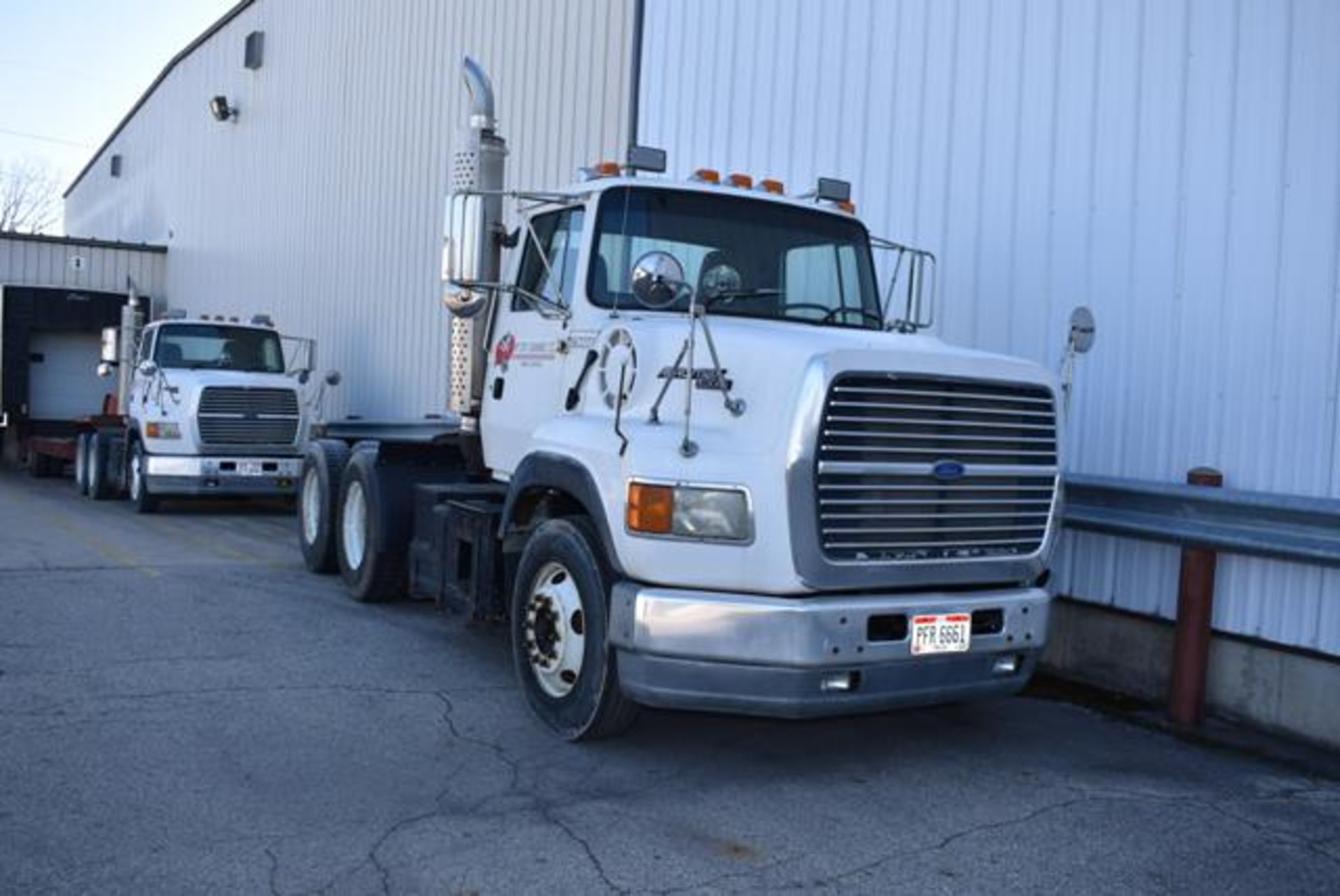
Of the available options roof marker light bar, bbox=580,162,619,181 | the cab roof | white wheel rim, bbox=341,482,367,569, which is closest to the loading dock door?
white wheel rim, bbox=341,482,367,569

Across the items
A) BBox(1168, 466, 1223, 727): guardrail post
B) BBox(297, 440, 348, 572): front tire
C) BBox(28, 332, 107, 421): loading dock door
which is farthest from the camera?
BBox(28, 332, 107, 421): loading dock door

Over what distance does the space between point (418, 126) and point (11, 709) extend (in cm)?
1226

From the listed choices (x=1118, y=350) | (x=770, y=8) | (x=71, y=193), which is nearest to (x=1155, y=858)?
(x=1118, y=350)

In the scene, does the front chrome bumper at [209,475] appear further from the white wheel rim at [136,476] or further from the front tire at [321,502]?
the front tire at [321,502]

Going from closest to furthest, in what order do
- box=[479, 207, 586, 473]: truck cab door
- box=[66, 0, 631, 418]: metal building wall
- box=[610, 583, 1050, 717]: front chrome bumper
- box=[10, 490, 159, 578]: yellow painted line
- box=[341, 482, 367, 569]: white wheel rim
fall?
box=[610, 583, 1050, 717]: front chrome bumper → box=[479, 207, 586, 473]: truck cab door → box=[341, 482, 367, 569]: white wheel rim → box=[10, 490, 159, 578]: yellow painted line → box=[66, 0, 631, 418]: metal building wall

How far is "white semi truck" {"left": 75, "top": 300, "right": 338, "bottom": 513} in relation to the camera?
14812mm

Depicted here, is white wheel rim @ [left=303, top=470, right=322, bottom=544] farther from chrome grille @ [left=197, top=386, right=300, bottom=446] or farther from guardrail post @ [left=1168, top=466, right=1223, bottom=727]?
guardrail post @ [left=1168, top=466, right=1223, bottom=727]

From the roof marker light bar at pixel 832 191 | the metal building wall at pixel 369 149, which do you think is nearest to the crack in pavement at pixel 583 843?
the roof marker light bar at pixel 832 191

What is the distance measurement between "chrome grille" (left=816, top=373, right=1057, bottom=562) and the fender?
0.96 metres

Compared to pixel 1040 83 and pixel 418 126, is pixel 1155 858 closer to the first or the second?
pixel 1040 83

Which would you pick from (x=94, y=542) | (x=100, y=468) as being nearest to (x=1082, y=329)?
(x=94, y=542)

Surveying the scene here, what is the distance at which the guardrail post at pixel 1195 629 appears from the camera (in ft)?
21.7

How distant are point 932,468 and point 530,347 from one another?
2.43m

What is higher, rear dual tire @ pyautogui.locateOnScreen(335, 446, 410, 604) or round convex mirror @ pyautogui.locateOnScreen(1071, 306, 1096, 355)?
round convex mirror @ pyautogui.locateOnScreen(1071, 306, 1096, 355)
